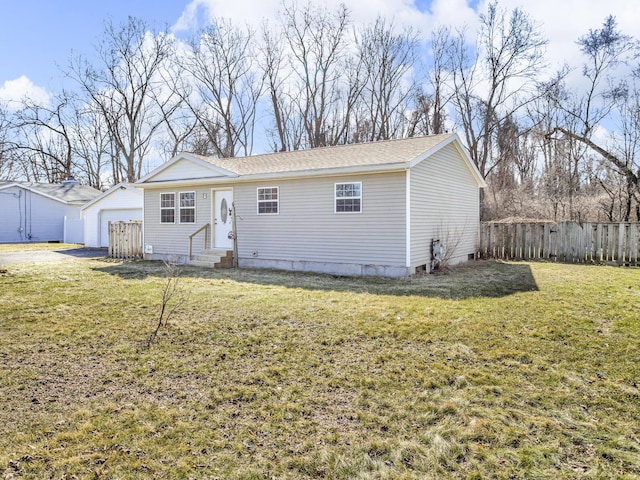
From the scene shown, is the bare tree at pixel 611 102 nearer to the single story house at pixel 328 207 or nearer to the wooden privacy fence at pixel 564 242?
the wooden privacy fence at pixel 564 242

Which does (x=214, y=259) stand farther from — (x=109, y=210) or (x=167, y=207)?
(x=109, y=210)

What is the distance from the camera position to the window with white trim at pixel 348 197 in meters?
10.7

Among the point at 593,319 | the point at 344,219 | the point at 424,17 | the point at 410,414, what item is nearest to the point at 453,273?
the point at 344,219

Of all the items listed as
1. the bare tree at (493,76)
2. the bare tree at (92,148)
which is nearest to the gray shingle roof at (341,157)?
the bare tree at (493,76)

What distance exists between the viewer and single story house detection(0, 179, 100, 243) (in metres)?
24.5

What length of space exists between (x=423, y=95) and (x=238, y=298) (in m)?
20.6

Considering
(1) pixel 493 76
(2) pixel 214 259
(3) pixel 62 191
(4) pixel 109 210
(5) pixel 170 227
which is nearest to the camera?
(2) pixel 214 259

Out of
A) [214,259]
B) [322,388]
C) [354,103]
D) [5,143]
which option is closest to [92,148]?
[5,143]

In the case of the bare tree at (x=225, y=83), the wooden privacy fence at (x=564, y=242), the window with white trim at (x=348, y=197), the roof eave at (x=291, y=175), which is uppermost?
the bare tree at (x=225, y=83)

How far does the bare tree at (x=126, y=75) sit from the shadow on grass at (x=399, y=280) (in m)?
19.8

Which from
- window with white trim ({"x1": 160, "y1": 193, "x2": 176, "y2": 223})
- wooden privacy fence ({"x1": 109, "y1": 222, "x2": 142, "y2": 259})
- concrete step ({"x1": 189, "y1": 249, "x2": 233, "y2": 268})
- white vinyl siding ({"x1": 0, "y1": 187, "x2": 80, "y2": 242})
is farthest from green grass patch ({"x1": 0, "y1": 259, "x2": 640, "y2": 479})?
white vinyl siding ({"x1": 0, "y1": 187, "x2": 80, "y2": 242})

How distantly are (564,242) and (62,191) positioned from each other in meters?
28.6

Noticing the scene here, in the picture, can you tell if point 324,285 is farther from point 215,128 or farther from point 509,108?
point 215,128

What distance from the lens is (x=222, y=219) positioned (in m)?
13.2
